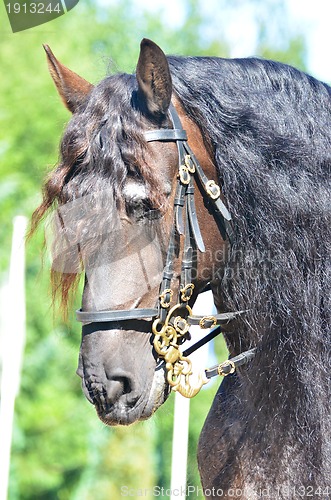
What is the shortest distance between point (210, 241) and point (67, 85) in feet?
Answer: 2.71

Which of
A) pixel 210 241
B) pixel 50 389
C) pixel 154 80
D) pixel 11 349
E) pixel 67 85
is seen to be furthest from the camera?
pixel 50 389

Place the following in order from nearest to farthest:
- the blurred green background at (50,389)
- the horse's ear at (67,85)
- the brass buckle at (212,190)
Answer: the brass buckle at (212,190) → the horse's ear at (67,85) → the blurred green background at (50,389)

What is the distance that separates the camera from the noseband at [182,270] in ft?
8.39

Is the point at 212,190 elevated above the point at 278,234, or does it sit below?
above

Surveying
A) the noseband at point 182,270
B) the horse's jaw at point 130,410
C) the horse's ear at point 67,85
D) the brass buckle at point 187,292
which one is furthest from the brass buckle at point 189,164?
the horse's jaw at point 130,410

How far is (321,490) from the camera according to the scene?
2.64 metres

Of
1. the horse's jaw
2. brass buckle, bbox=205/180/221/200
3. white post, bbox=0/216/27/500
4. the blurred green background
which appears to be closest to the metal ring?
the horse's jaw

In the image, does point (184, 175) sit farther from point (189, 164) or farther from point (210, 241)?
point (210, 241)

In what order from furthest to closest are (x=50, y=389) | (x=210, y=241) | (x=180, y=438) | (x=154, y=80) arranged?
1. (x=50, y=389)
2. (x=180, y=438)
3. (x=210, y=241)
4. (x=154, y=80)

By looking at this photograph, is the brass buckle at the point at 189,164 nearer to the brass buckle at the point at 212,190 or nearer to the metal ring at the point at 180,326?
the brass buckle at the point at 212,190

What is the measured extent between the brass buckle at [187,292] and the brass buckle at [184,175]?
1.18 ft

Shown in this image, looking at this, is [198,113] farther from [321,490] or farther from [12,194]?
[12,194]

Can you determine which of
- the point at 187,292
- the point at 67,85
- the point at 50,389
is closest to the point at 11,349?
the point at 67,85

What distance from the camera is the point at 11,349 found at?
5387mm
